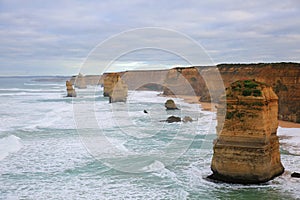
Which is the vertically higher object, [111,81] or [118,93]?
[111,81]

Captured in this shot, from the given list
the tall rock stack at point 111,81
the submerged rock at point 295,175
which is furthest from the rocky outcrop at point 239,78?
the submerged rock at point 295,175

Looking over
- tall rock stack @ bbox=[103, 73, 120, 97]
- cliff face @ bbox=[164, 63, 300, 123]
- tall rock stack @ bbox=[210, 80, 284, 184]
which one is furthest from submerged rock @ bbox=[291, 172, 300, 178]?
tall rock stack @ bbox=[103, 73, 120, 97]

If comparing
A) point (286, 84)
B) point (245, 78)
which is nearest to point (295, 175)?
point (286, 84)

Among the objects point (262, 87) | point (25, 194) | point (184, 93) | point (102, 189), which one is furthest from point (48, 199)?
point (184, 93)

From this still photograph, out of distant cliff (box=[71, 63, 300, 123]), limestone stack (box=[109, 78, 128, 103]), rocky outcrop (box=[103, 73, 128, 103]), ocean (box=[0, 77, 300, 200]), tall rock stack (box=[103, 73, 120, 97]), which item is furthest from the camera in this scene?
tall rock stack (box=[103, 73, 120, 97])

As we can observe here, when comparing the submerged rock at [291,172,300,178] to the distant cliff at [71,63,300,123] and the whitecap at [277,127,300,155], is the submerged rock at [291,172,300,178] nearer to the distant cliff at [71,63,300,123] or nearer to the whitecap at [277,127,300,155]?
the whitecap at [277,127,300,155]

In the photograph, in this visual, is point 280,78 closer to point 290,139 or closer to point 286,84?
point 286,84

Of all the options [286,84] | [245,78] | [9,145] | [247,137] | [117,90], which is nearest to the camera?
[247,137]

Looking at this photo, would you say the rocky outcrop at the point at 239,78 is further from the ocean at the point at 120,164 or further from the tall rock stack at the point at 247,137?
the tall rock stack at the point at 247,137

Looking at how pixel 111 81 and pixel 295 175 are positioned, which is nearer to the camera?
pixel 295 175
